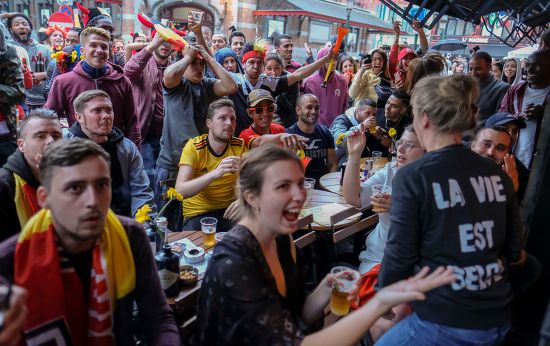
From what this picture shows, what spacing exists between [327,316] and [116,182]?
1845 millimetres

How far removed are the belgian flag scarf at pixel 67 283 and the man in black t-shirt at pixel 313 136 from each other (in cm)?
284

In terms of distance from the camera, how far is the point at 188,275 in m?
2.20

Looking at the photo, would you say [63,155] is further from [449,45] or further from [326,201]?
[449,45]

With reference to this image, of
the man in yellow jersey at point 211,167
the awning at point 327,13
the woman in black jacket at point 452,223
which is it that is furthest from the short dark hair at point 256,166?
the awning at point 327,13

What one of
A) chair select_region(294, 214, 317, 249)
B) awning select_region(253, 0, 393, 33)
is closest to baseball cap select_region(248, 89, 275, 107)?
chair select_region(294, 214, 317, 249)

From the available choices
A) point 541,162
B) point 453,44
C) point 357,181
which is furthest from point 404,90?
point 453,44

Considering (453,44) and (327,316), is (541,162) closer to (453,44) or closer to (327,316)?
(327,316)

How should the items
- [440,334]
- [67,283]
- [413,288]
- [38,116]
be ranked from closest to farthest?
[413,288] → [67,283] → [440,334] → [38,116]

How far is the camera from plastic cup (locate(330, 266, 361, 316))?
1.84 meters

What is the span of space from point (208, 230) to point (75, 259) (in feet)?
3.35

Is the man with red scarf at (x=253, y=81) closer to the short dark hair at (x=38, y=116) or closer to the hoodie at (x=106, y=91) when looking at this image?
the hoodie at (x=106, y=91)

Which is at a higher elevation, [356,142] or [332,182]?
[356,142]

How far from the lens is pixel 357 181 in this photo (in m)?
3.32

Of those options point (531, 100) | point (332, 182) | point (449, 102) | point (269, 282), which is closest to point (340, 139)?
point (332, 182)
